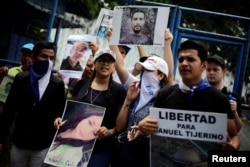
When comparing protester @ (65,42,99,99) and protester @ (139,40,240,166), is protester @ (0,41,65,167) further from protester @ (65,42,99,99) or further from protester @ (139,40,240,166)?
protester @ (139,40,240,166)

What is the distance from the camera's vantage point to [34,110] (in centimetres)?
336

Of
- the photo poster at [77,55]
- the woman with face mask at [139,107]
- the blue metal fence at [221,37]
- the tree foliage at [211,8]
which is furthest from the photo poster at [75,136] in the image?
the tree foliage at [211,8]

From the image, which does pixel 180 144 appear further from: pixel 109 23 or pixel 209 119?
pixel 109 23

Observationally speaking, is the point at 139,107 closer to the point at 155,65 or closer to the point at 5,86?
the point at 155,65

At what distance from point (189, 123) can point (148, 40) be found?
1301 mm

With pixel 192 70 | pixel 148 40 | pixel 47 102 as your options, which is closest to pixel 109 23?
pixel 148 40

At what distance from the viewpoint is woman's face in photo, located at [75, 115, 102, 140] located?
3.10m

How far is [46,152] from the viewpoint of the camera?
3.42 m

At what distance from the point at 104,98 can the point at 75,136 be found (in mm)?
406

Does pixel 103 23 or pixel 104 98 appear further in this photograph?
pixel 103 23

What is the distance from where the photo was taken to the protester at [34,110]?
11.0 ft

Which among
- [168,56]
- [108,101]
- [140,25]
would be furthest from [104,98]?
[140,25]

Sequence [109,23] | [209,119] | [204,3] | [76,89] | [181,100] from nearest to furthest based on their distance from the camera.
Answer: [209,119] → [181,100] → [76,89] → [109,23] → [204,3]

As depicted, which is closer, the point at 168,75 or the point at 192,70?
the point at 192,70
